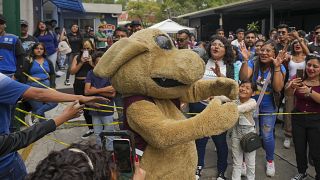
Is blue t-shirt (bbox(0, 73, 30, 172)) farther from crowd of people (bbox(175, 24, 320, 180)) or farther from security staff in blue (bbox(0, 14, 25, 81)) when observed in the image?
security staff in blue (bbox(0, 14, 25, 81))

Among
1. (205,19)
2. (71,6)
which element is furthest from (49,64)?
(205,19)

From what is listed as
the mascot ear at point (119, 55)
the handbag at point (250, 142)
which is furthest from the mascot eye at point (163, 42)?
the handbag at point (250, 142)

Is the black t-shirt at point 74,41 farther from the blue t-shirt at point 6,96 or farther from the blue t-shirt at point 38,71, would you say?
the blue t-shirt at point 6,96

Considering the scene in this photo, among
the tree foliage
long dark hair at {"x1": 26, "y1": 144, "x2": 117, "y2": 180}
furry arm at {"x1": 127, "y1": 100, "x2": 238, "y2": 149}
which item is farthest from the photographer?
the tree foliage

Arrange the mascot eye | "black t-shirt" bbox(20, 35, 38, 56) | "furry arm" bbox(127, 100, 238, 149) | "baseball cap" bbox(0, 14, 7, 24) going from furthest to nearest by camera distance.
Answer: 1. "black t-shirt" bbox(20, 35, 38, 56)
2. "baseball cap" bbox(0, 14, 7, 24)
3. the mascot eye
4. "furry arm" bbox(127, 100, 238, 149)

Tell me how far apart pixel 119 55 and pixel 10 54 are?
3109 millimetres

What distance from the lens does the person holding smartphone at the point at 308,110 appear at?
4047mm

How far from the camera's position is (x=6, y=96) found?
2246mm

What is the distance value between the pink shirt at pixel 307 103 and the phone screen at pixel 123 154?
2881mm

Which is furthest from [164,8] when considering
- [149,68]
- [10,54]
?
[149,68]

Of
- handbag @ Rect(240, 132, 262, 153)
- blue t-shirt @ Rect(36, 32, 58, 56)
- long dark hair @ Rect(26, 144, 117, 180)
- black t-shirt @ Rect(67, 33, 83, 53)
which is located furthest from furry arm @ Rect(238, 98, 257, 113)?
black t-shirt @ Rect(67, 33, 83, 53)

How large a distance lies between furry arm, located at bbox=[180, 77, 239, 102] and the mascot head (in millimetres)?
324

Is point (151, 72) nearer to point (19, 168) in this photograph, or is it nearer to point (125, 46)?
point (125, 46)

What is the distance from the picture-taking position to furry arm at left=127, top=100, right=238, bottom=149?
2561mm
